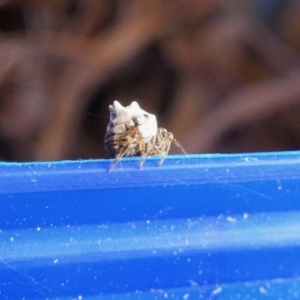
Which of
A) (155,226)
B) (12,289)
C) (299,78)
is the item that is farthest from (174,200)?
(299,78)

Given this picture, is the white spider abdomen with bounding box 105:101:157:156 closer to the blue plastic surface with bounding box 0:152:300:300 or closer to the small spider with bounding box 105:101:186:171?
the small spider with bounding box 105:101:186:171

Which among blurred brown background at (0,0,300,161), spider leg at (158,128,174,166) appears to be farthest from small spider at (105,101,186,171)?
blurred brown background at (0,0,300,161)

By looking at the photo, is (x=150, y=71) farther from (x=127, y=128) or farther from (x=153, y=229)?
(x=153, y=229)

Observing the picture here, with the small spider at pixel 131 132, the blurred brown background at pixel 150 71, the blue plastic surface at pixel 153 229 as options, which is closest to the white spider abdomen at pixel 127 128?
the small spider at pixel 131 132

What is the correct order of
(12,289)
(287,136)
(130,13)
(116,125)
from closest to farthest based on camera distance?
(12,289) < (116,125) < (130,13) < (287,136)

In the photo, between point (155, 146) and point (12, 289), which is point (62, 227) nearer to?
point (12, 289)

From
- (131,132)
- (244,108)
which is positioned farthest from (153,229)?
(244,108)

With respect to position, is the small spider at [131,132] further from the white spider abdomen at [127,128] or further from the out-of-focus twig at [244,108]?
the out-of-focus twig at [244,108]
